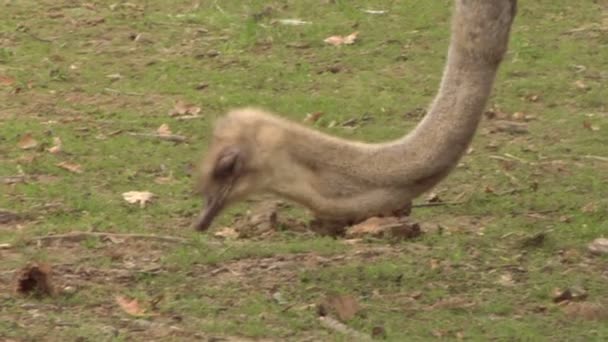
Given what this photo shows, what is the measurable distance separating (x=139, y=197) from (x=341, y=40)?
3.93 metres

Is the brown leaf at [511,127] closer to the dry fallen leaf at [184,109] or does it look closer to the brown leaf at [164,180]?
the dry fallen leaf at [184,109]

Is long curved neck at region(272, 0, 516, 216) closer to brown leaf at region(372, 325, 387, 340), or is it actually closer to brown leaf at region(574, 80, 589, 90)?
brown leaf at region(372, 325, 387, 340)

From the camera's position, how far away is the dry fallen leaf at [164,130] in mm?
9406

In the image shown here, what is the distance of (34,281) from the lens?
6086mm

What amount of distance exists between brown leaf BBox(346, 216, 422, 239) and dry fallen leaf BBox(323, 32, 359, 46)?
15.0 ft

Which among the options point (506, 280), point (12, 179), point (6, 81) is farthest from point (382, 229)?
point (6, 81)

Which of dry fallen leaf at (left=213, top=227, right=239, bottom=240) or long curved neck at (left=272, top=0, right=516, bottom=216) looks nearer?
long curved neck at (left=272, top=0, right=516, bottom=216)

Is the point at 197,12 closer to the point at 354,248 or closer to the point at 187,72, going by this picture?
the point at 187,72

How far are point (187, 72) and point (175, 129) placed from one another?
1.45 meters

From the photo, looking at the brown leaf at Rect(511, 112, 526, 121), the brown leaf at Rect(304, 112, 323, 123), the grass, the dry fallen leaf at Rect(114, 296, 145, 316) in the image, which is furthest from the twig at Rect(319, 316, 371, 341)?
the brown leaf at Rect(511, 112, 526, 121)

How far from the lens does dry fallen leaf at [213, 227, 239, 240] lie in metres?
7.31

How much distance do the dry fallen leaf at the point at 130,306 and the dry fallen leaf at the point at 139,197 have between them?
1798 mm

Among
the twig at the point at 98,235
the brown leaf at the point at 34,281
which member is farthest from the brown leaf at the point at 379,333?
the twig at the point at 98,235

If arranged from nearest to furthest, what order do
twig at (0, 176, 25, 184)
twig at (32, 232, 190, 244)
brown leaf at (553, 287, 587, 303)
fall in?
1. brown leaf at (553, 287, 587, 303)
2. twig at (32, 232, 190, 244)
3. twig at (0, 176, 25, 184)
